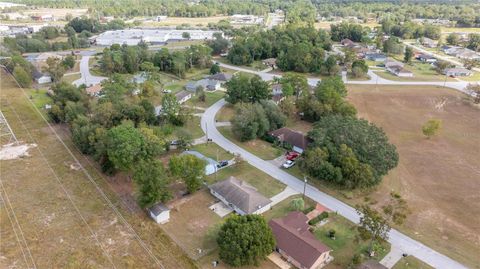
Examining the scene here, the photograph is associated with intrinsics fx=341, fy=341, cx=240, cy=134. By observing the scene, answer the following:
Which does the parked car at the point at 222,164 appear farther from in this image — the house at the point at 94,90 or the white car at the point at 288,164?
the house at the point at 94,90

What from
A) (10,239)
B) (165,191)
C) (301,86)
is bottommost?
(10,239)

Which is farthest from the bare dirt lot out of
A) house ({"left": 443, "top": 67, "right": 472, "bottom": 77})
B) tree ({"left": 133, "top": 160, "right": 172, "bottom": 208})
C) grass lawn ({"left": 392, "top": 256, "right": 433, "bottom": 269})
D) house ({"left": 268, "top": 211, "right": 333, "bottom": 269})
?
tree ({"left": 133, "top": 160, "right": 172, "bottom": 208})

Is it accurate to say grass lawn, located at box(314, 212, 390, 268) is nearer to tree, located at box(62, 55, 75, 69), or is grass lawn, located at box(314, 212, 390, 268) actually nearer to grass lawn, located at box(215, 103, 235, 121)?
grass lawn, located at box(215, 103, 235, 121)

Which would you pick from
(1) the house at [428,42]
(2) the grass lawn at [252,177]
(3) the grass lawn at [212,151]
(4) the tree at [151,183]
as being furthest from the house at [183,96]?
(1) the house at [428,42]

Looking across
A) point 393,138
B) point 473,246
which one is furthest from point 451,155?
point 473,246

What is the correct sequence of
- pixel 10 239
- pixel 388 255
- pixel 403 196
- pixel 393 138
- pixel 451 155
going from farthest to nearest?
1. pixel 393 138
2. pixel 451 155
3. pixel 403 196
4. pixel 10 239
5. pixel 388 255

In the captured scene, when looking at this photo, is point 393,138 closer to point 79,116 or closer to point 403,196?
point 403,196

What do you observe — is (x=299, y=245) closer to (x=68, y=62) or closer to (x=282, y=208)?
(x=282, y=208)
